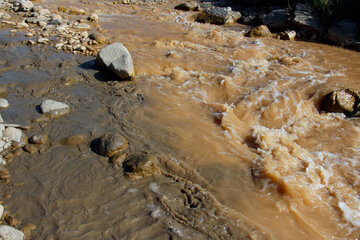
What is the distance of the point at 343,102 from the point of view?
16.5 feet

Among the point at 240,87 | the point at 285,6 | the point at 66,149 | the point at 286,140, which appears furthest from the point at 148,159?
the point at 285,6

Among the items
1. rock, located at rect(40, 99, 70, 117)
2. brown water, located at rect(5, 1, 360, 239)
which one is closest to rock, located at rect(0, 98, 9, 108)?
brown water, located at rect(5, 1, 360, 239)

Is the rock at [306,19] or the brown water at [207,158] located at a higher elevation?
the rock at [306,19]

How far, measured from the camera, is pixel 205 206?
9.37 feet

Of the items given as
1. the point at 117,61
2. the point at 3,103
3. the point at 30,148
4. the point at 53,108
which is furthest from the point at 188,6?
the point at 30,148

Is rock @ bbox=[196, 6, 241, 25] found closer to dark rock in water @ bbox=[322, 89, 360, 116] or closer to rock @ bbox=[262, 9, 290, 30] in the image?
rock @ bbox=[262, 9, 290, 30]

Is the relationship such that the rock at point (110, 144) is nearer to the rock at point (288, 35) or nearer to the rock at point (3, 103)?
the rock at point (3, 103)

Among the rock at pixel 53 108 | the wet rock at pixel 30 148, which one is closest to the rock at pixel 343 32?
the rock at pixel 53 108

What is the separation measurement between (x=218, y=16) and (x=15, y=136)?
897 cm

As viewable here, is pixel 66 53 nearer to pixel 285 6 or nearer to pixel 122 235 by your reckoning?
pixel 122 235

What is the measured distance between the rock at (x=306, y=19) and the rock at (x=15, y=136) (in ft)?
28.7

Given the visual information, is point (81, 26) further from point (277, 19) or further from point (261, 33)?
point (277, 19)

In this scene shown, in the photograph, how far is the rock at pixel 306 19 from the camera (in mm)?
8914

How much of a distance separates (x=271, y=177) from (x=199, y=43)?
5596mm
